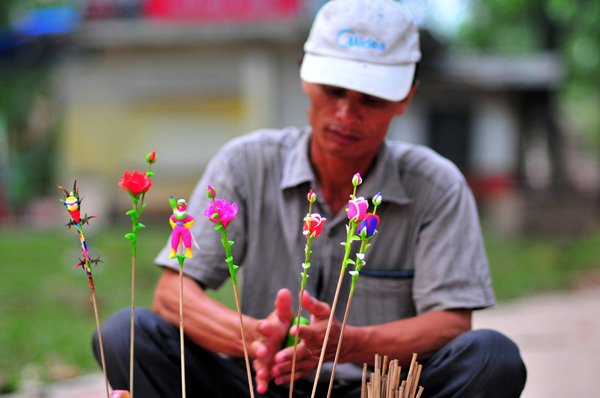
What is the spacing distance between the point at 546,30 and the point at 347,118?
53.3 ft

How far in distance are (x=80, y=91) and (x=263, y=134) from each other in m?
12.0

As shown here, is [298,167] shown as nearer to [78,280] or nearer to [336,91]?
[336,91]

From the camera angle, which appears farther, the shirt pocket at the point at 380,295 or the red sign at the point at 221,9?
the red sign at the point at 221,9

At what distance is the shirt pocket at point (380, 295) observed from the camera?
→ 93.3 inches

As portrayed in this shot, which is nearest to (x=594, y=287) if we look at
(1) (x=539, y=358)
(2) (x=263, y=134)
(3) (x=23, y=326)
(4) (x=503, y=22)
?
(1) (x=539, y=358)

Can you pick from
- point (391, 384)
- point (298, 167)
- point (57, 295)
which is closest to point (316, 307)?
point (391, 384)

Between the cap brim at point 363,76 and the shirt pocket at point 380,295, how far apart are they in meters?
0.51

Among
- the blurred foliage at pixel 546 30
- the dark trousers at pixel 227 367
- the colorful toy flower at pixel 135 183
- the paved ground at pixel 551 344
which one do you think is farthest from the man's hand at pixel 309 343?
the blurred foliage at pixel 546 30

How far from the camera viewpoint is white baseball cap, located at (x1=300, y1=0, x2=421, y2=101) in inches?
87.4

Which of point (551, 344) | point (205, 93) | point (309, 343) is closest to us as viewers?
point (309, 343)

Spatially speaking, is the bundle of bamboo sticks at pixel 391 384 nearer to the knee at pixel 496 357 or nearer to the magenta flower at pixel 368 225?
the magenta flower at pixel 368 225

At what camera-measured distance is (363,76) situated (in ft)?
7.25

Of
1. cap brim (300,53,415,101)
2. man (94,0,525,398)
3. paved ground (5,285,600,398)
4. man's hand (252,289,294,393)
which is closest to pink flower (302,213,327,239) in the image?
man's hand (252,289,294,393)

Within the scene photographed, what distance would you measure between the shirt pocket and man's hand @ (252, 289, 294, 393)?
46 cm
